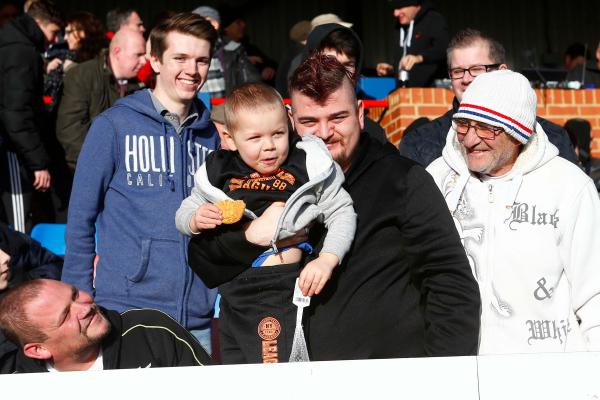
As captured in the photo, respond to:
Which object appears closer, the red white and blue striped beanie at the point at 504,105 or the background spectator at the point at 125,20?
the red white and blue striped beanie at the point at 504,105

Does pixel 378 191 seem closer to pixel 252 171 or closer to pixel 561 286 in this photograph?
pixel 252 171

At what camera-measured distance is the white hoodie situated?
3.47 metres

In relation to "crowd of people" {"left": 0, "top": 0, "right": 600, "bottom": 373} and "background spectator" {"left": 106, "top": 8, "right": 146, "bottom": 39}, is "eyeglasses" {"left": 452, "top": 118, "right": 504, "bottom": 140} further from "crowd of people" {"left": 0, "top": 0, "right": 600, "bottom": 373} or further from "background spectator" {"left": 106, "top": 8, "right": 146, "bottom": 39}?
"background spectator" {"left": 106, "top": 8, "right": 146, "bottom": 39}

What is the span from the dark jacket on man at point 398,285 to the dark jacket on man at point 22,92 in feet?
11.7

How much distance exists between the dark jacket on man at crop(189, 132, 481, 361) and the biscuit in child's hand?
8cm

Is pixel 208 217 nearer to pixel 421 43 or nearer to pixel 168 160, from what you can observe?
pixel 168 160

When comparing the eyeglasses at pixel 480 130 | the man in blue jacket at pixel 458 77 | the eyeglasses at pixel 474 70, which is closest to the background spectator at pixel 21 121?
the man in blue jacket at pixel 458 77

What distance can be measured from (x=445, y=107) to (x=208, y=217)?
4878 mm

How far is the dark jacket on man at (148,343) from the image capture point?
3.77 m

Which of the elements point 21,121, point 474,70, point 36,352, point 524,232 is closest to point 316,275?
point 524,232

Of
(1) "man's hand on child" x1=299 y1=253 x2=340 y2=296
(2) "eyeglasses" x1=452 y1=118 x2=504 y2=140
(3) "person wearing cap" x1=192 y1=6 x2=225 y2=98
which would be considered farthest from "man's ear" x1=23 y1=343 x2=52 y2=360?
(3) "person wearing cap" x1=192 y1=6 x2=225 y2=98

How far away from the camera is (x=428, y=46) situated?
8.20m

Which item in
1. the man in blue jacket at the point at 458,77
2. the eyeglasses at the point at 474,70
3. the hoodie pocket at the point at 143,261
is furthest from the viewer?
the eyeglasses at the point at 474,70

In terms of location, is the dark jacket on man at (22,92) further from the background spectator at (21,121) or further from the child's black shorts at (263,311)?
the child's black shorts at (263,311)
